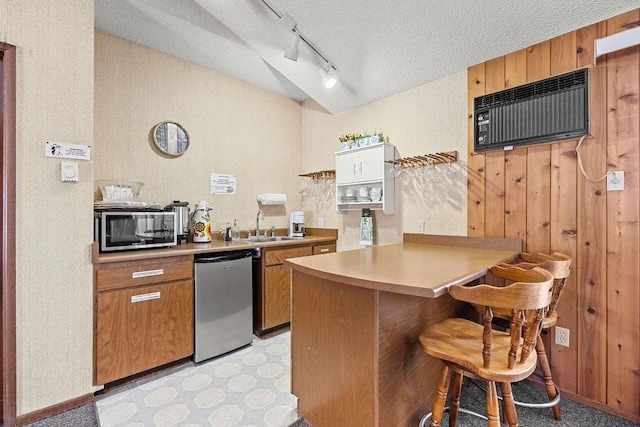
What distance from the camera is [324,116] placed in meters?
3.80

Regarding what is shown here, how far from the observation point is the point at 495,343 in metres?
1.37

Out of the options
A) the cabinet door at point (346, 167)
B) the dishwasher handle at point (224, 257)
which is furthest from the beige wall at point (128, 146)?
the dishwasher handle at point (224, 257)

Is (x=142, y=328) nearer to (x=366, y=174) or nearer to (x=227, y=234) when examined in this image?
(x=227, y=234)

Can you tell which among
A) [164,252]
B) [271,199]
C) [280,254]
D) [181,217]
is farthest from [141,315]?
[271,199]

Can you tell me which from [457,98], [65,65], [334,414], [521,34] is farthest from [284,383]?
[521,34]

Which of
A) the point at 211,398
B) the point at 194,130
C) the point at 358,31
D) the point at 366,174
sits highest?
the point at 358,31

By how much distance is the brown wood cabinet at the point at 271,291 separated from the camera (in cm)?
283


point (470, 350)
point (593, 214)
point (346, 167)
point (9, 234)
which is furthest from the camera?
point (346, 167)

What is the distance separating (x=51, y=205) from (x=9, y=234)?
9.5 inches

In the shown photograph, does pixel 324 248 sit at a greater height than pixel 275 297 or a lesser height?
greater

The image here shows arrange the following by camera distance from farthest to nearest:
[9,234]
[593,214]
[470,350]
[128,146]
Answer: [128,146]
[593,214]
[9,234]
[470,350]

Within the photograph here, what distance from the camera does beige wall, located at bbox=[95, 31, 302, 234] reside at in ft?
8.42

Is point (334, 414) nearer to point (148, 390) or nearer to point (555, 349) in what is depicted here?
point (148, 390)

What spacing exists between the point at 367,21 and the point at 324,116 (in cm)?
157
